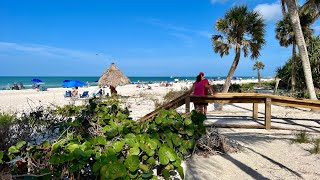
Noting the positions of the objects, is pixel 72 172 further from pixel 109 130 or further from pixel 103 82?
pixel 103 82

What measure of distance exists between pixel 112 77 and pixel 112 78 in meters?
0.10

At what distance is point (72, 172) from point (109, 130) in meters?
1.11

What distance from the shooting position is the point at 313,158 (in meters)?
4.91

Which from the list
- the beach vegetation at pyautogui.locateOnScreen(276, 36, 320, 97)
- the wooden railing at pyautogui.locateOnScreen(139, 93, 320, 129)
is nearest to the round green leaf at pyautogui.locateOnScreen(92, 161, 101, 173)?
the wooden railing at pyautogui.locateOnScreen(139, 93, 320, 129)

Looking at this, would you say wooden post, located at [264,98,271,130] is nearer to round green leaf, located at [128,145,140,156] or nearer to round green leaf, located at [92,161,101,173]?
round green leaf, located at [128,145,140,156]

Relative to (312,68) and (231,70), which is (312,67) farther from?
(231,70)

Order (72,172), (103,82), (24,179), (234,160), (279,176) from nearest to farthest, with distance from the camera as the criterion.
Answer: (24,179), (72,172), (279,176), (234,160), (103,82)

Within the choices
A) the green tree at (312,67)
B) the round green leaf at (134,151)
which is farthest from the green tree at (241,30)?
the round green leaf at (134,151)

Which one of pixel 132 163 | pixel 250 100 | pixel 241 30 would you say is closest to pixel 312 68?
pixel 241 30

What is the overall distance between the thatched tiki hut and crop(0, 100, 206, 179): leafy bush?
66.4ft

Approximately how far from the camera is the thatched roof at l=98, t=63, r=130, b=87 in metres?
24.9

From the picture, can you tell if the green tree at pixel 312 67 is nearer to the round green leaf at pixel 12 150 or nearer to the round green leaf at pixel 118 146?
the round green leaf at pixel 118 146

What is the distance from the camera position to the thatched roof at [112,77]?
24.9m

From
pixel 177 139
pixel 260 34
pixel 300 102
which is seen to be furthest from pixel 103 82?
pixel 177 139
